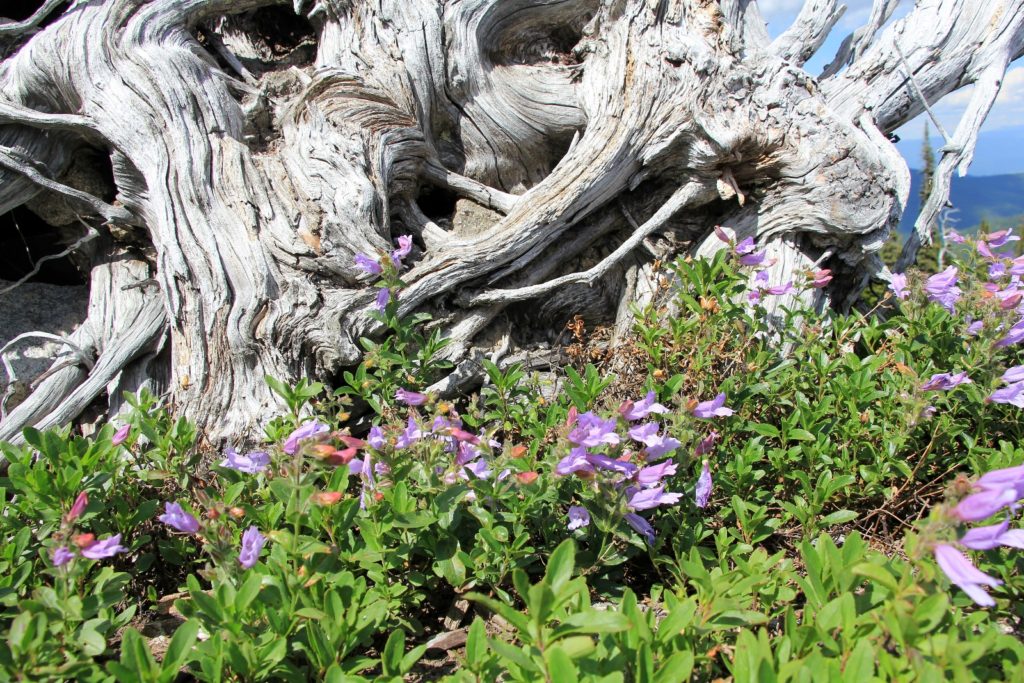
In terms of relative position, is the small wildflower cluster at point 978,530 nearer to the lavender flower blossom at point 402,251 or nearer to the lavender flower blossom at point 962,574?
the lavender flower blossom at point 962,574

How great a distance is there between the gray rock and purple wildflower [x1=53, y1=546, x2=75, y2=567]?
220 centimetres

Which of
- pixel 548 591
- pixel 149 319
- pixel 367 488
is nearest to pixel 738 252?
pixel 367 488

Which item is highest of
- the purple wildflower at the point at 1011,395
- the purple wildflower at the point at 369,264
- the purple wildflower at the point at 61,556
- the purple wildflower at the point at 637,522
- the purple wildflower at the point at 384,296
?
the purple wildflower at the point at 369,264

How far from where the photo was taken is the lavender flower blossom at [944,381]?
239cm

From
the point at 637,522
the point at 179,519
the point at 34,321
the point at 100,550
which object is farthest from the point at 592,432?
the point at 34,321

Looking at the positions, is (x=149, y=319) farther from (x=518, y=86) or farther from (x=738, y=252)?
(x=738, y=252)

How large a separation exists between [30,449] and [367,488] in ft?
3.84

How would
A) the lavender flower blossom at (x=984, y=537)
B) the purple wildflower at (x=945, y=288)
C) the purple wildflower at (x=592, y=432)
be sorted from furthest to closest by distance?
the purple wildflower at (x=945, y=288)
the purple wildflower at (x=592, y=432)
the lavender flower blossom at (x=984, y=537)

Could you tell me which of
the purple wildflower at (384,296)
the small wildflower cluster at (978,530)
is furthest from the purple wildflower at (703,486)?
the purple wildflower at (384,296)

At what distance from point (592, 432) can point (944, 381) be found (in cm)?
142

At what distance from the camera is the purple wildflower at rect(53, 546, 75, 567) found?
1.55 m

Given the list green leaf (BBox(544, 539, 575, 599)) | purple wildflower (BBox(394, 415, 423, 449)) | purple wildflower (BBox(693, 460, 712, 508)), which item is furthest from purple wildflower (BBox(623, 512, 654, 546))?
purple wildflower (BBox(394, 415, 423, 449))

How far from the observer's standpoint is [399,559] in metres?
1.91

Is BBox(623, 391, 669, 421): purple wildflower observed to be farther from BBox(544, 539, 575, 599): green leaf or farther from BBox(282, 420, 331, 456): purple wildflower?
BBox(282, 420, 331, 456): purple wildflower
